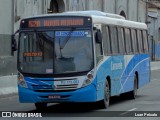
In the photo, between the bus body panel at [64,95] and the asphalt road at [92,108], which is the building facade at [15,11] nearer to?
the asphalt road at [92,108]

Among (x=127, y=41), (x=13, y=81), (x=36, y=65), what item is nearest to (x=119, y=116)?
(x=36, y=65)

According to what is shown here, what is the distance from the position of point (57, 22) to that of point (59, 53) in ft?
3.22

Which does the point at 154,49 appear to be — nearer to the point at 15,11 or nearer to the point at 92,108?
the point at 15,11

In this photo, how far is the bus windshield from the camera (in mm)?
15938

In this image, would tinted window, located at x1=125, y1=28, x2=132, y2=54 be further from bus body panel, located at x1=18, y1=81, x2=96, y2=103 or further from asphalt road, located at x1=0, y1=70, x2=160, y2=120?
bus body panel, located at x1=18, y1=81, x2=96, y2=103

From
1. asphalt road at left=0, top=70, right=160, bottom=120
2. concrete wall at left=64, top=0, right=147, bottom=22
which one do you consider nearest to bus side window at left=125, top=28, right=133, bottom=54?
asphalt road at left=0, top=70, right=160, bottom=120

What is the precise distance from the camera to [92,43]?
16094 millimetres

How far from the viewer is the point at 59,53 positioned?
1606 centimetres

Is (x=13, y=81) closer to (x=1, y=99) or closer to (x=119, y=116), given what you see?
(x=1, y=99)

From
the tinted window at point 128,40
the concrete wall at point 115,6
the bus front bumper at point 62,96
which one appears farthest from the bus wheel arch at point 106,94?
the concrete wall at point 115,6

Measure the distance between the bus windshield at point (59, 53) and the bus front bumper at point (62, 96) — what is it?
0.60m

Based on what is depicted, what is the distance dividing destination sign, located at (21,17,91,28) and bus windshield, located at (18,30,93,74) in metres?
0.23

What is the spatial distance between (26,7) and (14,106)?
15.3m

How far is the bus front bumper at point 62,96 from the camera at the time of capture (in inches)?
618
